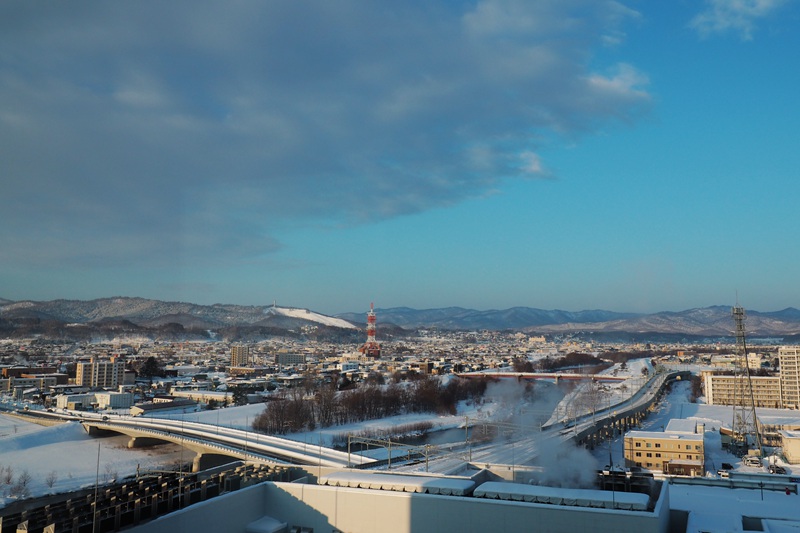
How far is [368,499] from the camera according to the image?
5027 millimetres

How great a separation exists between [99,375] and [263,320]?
7799cm

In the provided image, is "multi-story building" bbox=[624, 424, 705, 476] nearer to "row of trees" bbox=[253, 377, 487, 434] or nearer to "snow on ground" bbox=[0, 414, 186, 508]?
"row of trees" bbox=[253, 377, 487, 434]

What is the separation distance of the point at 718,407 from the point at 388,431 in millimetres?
13156

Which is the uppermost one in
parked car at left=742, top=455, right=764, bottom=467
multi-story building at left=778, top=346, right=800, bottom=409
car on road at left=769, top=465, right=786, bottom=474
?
multi-story building at left=778, top=346, right=800, bottom=409

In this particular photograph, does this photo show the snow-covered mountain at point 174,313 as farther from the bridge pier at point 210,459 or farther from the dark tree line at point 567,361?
the bridge pier at point 210,459

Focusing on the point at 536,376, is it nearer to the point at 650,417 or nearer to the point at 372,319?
the point at 650,417

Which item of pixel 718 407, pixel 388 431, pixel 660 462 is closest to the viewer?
pixel 660 462

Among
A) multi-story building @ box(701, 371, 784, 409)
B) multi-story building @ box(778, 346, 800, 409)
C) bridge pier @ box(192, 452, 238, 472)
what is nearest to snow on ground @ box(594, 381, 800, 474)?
multi-story building @ box(701, 371, 784, 409)

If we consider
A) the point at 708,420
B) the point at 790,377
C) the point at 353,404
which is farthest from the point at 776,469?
the point at 790,377

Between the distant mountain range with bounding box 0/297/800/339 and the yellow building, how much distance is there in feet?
96.6

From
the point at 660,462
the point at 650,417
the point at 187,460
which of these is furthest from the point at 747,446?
the point at 187,460

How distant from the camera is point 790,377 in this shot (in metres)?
23.7

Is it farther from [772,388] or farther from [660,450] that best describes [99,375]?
[772,388]

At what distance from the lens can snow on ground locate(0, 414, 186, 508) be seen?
455 inches
